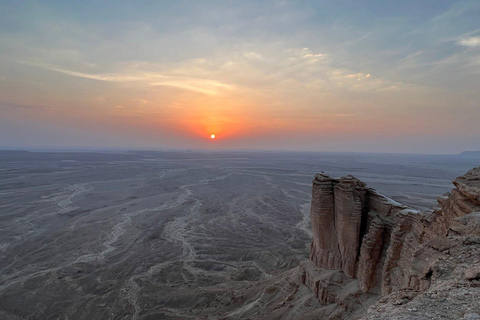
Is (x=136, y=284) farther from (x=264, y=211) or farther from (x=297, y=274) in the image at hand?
(x=264, y=211)

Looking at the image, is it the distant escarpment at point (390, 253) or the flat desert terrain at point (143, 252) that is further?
the flat desert terrain at point (143, 252)

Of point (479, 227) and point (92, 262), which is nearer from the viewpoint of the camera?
point (479, 227)

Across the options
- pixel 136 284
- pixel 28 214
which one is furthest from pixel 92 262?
pixel 28 214

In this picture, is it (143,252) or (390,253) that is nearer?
(390,253)

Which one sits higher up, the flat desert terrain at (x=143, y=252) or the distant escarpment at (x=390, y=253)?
the distant escarpment at (x=390, y=253)

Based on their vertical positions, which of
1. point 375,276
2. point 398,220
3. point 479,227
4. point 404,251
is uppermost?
point 479,227

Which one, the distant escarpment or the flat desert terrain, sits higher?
the distant escarpment

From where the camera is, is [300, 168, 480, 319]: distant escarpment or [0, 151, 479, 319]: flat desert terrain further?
[0, 151, 479, 319]: flat desert terrain

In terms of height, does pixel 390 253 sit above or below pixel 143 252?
above
